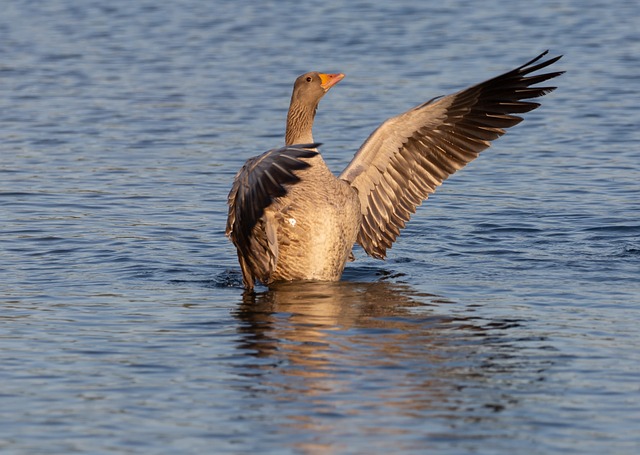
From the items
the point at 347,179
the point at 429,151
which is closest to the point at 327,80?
the point at 347,179

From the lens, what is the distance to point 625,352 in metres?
8.46

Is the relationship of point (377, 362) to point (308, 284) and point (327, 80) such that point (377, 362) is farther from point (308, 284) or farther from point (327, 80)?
point (327, 80)

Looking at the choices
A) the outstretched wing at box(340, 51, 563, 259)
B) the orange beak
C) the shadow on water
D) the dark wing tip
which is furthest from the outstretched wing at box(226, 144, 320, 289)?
the orange beak

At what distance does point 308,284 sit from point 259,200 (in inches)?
70.5

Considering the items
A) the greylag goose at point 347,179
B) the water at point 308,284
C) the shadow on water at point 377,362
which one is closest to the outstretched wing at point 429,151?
the greylag goose at point 347,179

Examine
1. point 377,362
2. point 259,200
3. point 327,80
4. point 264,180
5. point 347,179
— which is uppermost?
point 327,80

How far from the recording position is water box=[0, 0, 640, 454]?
7215 millimetres

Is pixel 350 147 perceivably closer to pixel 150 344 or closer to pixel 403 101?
pixel 403 101

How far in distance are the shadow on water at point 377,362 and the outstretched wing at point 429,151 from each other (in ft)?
3.45

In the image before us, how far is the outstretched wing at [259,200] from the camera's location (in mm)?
8891

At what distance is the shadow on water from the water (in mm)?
24

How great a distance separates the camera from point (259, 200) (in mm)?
8914

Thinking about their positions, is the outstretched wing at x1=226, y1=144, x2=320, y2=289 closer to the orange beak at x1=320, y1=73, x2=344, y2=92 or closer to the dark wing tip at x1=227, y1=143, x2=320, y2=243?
the dark wing tip at x1=227, y1=143, x2=320, y2=243

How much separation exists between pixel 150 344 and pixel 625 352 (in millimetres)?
3202
